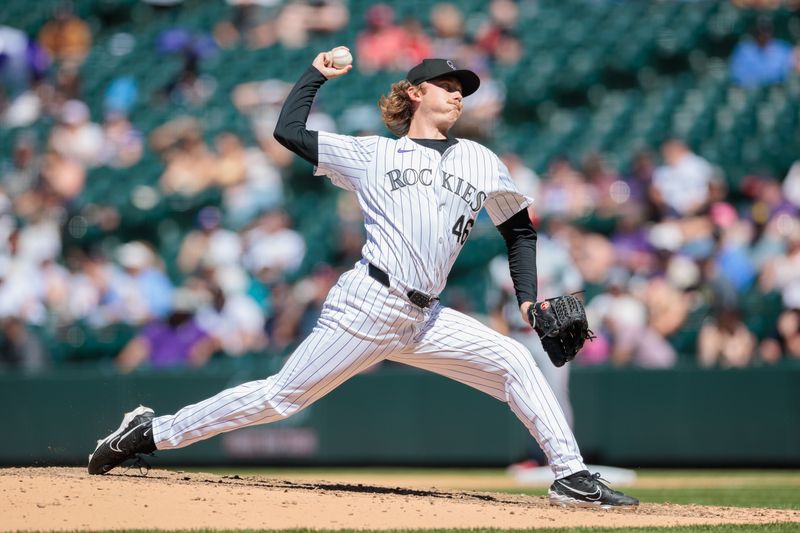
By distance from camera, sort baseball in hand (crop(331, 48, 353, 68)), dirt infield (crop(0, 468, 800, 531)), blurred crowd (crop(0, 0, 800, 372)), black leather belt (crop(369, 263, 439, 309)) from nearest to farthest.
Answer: dirt infield (crop(0, 468, 800, 531)) → black leather belt (crop(369, 263, 439, 309)) → baseball in hand (crop(331, 48, 353, 68)) → blurred crowd (crop(0, 0, 800, 372))

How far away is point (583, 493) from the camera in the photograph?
16.6ft

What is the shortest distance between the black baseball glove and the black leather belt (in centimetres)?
48

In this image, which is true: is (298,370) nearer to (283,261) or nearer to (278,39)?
(283,261)

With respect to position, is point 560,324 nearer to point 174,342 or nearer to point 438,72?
point 438,72

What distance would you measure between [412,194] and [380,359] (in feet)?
2.25

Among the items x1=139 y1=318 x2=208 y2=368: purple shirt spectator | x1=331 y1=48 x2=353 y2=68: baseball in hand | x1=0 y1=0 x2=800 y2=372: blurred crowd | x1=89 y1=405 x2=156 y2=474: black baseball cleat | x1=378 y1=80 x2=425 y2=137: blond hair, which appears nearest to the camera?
x1=331 y1=48 x2=353 y2=68: baseball in hand

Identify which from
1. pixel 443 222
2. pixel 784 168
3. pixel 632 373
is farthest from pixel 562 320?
pixel 784 168

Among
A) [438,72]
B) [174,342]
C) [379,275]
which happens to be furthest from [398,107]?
[174,342]

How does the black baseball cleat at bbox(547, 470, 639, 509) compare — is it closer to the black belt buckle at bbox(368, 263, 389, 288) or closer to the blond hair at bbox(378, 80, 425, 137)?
the black belt buckle at bbox(368, 263, 389, 288)

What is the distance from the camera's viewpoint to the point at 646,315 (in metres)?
9.68

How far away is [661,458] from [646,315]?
3.63 feet

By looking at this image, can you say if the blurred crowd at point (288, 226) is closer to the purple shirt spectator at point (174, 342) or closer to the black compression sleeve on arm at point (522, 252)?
the purple shirt spectator at point (174, 342)

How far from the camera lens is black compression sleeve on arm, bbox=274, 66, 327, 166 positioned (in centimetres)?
497

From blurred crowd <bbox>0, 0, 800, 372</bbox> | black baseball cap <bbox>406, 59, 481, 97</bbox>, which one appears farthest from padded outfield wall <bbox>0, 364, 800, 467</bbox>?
black baseball cap <bbox>406, 59, 481, 97</bbox>
